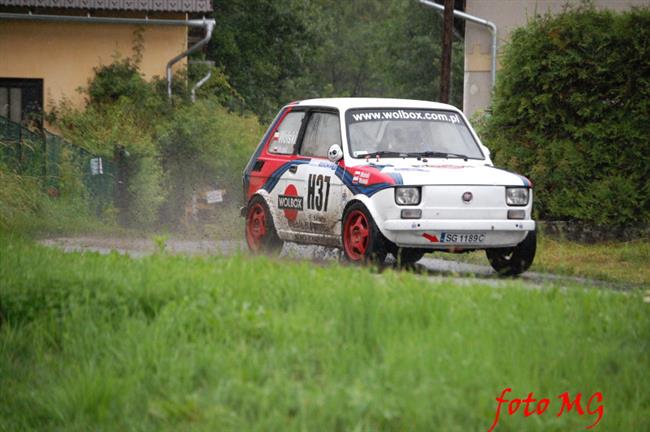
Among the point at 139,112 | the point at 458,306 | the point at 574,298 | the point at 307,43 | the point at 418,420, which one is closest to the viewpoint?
the point at 418,420

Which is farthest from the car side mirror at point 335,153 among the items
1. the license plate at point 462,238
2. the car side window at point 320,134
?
the license plate at point 462,238

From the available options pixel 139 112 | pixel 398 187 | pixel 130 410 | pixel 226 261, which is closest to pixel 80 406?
pixel 130 410

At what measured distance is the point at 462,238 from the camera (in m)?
12.0

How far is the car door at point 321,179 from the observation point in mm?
12867

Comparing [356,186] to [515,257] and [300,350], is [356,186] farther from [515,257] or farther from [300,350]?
[300,350]

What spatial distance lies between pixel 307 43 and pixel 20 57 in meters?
Result: 28.6

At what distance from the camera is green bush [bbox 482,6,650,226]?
1719 cm

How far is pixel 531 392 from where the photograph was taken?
612cm

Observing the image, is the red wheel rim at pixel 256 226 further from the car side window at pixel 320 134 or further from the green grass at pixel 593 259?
the green grass at pixel 593 259

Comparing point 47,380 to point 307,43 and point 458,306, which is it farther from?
point 307,43

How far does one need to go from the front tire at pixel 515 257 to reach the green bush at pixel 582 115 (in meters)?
4.59

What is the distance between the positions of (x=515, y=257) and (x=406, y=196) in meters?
1.51

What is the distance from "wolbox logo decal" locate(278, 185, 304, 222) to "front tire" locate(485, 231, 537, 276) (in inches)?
82.4

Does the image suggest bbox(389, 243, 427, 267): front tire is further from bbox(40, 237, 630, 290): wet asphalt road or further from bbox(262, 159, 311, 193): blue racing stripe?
bbox(262, 159, 311, 193): blue racing stripe
